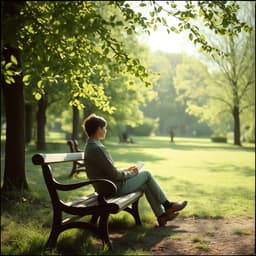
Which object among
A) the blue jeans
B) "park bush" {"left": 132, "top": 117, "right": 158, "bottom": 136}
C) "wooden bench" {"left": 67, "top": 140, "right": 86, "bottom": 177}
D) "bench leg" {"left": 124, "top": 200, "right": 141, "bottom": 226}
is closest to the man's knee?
the blue jeans

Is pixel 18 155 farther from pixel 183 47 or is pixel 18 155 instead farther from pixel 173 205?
pixel 183 47

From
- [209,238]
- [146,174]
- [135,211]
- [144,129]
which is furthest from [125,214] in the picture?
[144,129]

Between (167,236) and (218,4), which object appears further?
(167,236)

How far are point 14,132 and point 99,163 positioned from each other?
10.7 feet

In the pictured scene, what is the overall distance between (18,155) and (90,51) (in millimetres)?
3156

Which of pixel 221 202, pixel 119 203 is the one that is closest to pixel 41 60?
pixel 119 203

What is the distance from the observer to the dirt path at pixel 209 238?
5355mm

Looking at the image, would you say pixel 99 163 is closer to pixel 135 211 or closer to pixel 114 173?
pixel 114 173

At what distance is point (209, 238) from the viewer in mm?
5996

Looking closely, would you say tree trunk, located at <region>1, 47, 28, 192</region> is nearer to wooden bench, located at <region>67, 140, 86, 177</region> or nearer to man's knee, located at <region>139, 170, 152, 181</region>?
man's knee, located at <region>139, 170, 152, 181</region>

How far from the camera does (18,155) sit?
8.47 metres

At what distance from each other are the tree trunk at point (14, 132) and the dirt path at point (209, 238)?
331 centimetres

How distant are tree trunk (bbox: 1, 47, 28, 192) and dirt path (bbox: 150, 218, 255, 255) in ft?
10.9

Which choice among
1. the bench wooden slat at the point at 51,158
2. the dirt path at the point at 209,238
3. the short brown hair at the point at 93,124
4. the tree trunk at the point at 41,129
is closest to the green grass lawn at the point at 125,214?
the dirt path at the point at 209,238
